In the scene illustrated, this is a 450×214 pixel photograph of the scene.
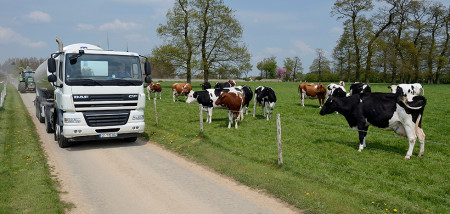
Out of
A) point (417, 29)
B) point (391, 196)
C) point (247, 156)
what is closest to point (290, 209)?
point (391, 196)

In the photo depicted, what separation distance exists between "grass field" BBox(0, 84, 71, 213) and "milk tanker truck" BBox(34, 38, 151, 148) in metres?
1.21

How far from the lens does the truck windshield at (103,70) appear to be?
9.78 meters


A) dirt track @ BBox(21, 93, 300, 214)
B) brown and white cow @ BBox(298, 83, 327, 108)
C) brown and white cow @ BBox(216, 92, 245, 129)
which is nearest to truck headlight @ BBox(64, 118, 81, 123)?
dirt track @ BBox(21, 93, 300, 214)

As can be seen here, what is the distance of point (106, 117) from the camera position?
10070 mm

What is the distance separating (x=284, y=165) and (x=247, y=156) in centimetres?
136

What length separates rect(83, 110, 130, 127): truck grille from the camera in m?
9.88

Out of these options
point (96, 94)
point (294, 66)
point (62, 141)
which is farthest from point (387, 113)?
point (294, 66)

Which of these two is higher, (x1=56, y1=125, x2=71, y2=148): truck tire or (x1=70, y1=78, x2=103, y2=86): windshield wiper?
(x1=70, y1=78, x2=103, y2=86): windshield wiper

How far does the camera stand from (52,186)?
676cm

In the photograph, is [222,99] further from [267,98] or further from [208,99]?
[267,98]

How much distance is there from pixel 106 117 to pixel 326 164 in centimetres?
691

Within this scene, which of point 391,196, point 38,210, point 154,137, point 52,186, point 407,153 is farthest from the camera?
point 154,137

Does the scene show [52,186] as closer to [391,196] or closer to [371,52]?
[391,196]

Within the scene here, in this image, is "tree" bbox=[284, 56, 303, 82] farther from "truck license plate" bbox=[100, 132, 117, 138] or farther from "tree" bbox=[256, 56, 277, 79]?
"truck license plate" bbox=[100, 132, 117, 138]
